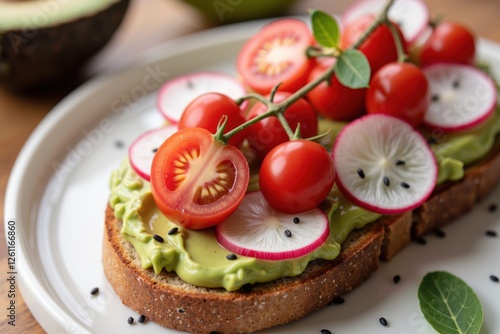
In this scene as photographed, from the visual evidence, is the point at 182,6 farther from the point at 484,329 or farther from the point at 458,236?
the point at 484,329

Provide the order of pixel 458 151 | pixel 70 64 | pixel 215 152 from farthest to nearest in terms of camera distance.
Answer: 1. pixel 70 64
2. pixel 458 151
3. pixel 215 152

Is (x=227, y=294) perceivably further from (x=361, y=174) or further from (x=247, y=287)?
(x=361, y=174)

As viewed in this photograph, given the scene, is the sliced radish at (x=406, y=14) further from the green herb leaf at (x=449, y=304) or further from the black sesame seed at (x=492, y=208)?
the green herb leaf at (x=449, y=304)

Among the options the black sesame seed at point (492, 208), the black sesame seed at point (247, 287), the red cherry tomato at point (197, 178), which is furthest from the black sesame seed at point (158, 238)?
the black sesame seed at point (492, 208)

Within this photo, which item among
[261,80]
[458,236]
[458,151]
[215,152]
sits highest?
[215,152]

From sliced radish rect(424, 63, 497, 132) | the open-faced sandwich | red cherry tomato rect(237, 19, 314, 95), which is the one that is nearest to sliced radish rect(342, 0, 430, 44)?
the open-faced sandwich

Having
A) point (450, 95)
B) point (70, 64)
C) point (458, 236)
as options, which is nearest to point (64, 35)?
point (70, 64)

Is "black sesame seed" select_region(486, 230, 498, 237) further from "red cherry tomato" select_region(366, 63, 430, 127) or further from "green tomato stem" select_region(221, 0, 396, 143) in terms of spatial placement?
"green tomato stem" select_region(221, 0, 396, 143)
